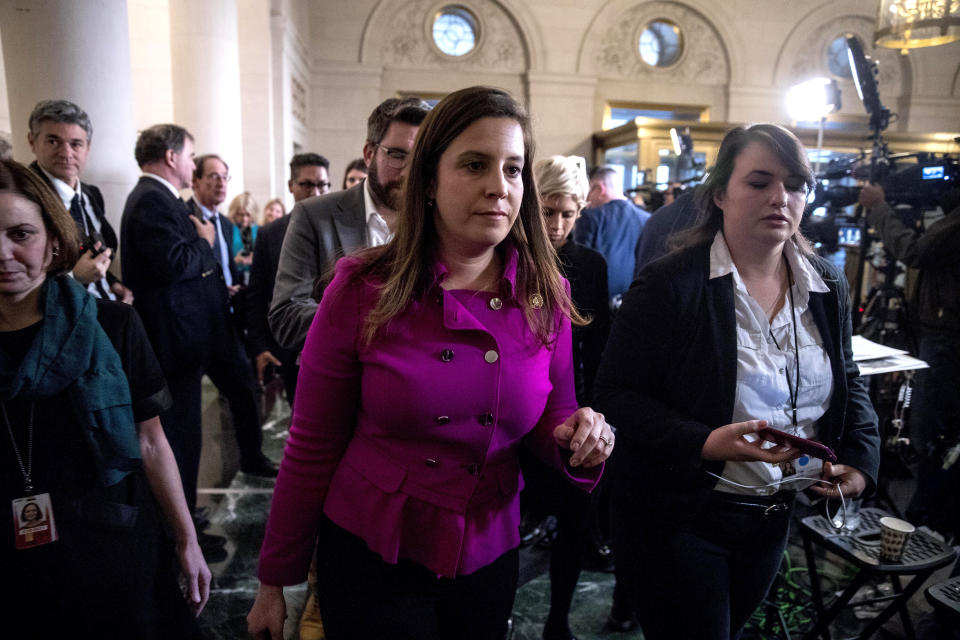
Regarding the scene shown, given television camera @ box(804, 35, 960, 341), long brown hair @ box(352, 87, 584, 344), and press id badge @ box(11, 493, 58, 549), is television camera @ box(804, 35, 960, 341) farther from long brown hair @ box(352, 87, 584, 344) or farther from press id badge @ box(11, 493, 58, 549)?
press id badge @ box(11, 493, 58, 549)

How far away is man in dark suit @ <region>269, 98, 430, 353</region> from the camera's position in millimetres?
2160

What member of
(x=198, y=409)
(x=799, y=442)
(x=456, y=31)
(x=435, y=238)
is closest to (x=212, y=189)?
(x=198, y=409)

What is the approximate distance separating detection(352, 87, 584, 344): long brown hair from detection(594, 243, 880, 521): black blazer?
0.97ft

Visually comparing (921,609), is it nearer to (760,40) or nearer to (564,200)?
(564,200)

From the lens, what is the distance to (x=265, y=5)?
7.91 meters

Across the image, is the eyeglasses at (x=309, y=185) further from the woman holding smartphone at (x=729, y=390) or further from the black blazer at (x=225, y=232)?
the woman holding smartphone at (x=729, y=390)

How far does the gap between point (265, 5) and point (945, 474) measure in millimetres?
8455

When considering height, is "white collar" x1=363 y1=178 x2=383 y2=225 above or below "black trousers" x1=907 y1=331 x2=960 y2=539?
above

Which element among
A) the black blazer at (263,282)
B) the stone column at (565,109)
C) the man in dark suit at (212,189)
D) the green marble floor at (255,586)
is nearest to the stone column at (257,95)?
the man in dark suit at (212,189)

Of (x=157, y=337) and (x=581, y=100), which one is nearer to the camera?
(x=157, y=337)

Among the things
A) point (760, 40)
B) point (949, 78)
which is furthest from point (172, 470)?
point (949, 78)

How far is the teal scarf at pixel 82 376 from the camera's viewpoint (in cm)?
140

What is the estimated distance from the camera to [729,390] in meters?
1.58

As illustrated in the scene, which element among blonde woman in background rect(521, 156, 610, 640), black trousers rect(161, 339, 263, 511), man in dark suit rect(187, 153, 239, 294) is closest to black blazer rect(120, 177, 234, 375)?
black trousers rect(161, 339, 263, 511)
